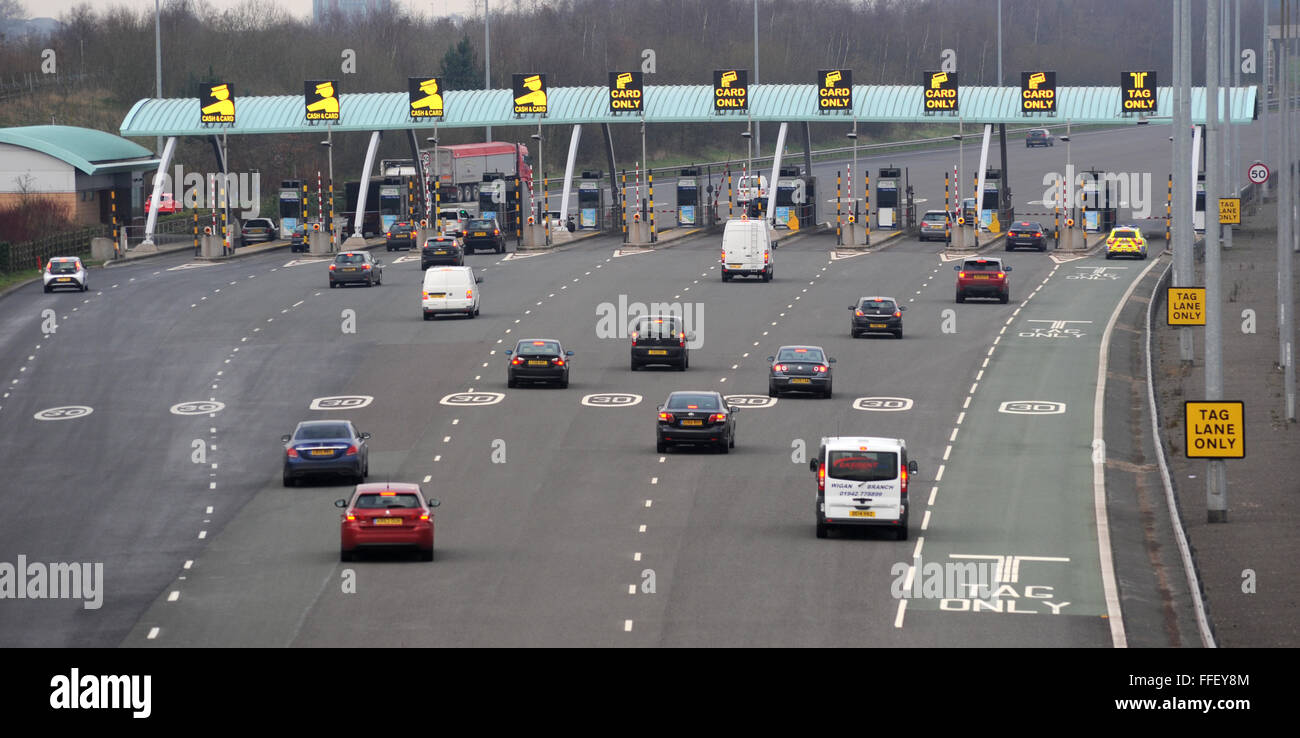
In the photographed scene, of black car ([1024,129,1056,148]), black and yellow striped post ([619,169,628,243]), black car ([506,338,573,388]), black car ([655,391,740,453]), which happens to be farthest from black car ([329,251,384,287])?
black car ([1024,129,1056,148])

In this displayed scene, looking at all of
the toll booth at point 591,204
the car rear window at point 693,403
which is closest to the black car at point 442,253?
the toll booth at point 591,204

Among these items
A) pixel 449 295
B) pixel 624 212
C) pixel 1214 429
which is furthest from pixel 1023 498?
pixel 624 212

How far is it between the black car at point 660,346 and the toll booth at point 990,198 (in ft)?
132

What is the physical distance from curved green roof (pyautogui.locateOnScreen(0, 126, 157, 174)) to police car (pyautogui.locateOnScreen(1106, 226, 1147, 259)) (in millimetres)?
49367

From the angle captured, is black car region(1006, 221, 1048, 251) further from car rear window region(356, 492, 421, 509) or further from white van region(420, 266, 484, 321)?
car rear window region(356, 492, 421, 509)

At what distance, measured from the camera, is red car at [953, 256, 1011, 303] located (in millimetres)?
66062

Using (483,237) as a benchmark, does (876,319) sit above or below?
below

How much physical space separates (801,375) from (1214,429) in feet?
49.2

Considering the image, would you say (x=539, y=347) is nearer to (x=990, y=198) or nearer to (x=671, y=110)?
(x=671, y=110)

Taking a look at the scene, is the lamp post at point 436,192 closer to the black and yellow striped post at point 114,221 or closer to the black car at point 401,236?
the black car at point 401,236

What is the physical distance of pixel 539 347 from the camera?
49.2 metres

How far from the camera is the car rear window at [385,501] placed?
30234 mm

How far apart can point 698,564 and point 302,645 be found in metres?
7.44
